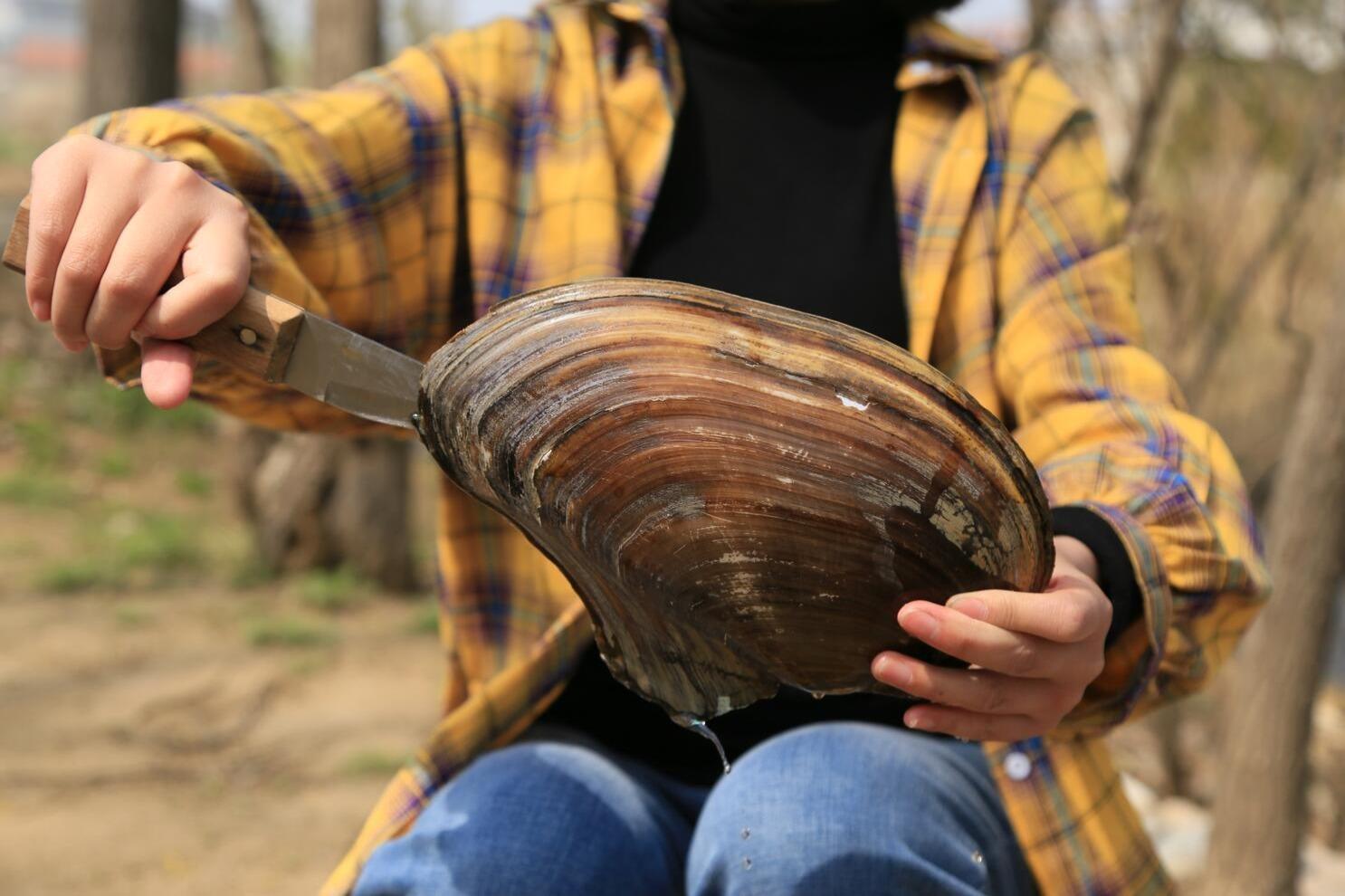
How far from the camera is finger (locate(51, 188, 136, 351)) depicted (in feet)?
3.09

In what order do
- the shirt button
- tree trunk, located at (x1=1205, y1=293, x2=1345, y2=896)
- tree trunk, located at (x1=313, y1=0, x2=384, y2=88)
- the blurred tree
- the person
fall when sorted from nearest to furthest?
the person
the shirt button
tree trunk, located at (x1=1205, y1=293, x2=1345, y2=896)
tree trunk, located at (x1=313, y1=0, x2=384, y2=88)
the blurred tree

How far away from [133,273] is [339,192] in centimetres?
41

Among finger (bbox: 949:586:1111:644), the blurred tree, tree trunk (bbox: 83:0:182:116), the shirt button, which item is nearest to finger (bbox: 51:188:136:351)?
finger (bbox: 949:586:1111:644)

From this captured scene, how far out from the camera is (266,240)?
113 centimetres

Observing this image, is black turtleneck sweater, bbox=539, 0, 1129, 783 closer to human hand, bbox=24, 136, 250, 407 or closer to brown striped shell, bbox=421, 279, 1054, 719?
brown striped shell, bbox=421, 279, 1054, 719

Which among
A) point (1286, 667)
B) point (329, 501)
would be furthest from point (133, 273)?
point (329, 501)

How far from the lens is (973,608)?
35.9 inches

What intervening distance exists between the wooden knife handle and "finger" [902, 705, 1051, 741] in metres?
0.56

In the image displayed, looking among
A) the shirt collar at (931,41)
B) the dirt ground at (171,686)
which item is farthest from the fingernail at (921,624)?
the dirt ground at (171,686)

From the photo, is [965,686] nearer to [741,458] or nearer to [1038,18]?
[741,458]

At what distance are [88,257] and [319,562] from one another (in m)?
3.71

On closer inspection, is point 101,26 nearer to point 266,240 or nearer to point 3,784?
point 3,784

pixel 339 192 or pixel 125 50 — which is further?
pixel 125 50

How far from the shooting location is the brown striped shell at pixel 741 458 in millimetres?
880
